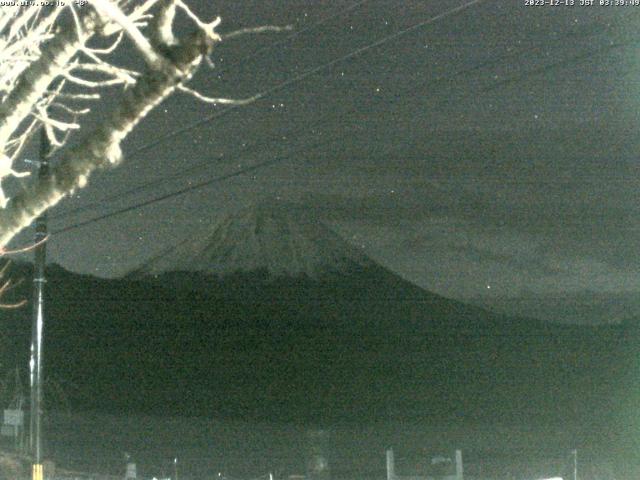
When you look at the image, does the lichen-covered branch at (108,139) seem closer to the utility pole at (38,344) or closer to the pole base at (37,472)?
the utility pole at (38,344)

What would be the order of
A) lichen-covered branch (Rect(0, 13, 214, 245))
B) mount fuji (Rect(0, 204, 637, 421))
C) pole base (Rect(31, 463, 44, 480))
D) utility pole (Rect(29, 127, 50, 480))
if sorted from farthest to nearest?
mount fuji (Rect(0, 204, 637, 421)) → utility pole (Rect(29, 127, 50, 480)) → pole base (Rect(31, 463, 44, 480)) → lichen-covered branch (Rect(0, 13, 214, 245))

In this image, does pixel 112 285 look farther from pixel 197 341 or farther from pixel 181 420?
pixel 181 420

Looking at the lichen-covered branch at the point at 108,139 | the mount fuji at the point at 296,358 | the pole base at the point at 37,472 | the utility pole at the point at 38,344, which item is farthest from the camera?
the mount fuji at the point at 296,358

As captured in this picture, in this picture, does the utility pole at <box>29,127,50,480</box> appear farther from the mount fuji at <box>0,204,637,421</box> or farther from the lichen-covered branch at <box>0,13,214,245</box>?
the mount fuji at <box>0,204,637,421</box>

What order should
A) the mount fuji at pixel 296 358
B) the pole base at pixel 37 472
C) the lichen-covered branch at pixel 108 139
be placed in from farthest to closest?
1. the mount fuji at pixel 296 358
2. the pole base at pixel 37 472
3. the lichen-covered branch at pixel 108 139

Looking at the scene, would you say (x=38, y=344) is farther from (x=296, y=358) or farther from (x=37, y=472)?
(x=296, y=358)

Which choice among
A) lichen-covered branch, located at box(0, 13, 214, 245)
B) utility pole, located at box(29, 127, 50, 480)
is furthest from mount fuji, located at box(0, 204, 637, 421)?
lichen-covered branch, located at box(0, 13, 214, 245)

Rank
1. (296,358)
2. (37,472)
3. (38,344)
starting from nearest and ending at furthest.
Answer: (37,472) < (38,344) < (296,358)

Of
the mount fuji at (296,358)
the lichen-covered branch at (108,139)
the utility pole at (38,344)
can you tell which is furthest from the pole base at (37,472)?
the mount fuji at (296,358)

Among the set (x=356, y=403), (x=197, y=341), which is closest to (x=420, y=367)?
(x=356, y=403)

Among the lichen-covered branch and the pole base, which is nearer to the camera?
the lichen-covered branch

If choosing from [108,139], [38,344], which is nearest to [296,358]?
[38,344]
